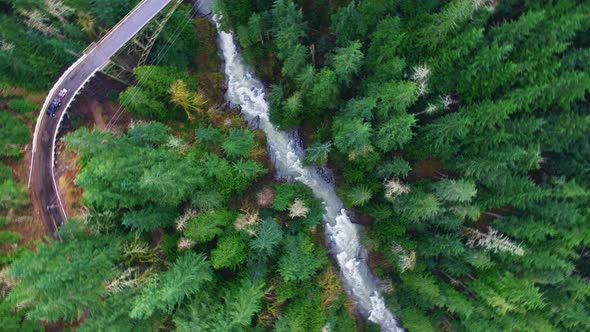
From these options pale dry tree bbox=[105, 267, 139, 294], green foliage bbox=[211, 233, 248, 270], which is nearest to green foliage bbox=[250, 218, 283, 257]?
green foliage bbox=[211, 233, 248, 270]

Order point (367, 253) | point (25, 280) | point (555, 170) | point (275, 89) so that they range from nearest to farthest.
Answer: point (25, 280) < point (555, 170) < point (275, 89) < point (367, 253)

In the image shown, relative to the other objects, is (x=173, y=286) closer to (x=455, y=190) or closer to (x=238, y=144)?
(x=238, y=144)

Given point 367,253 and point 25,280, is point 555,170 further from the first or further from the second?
point 25,280

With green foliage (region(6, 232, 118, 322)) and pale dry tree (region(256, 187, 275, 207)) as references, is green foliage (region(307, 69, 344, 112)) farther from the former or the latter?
green foliage (region(6, 232, 118, 322))

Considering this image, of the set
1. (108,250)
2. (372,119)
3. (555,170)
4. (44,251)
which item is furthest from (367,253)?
(44,251)

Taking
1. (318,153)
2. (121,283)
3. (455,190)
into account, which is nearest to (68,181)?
(121,283)

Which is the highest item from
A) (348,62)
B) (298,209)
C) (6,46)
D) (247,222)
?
(6,46)
